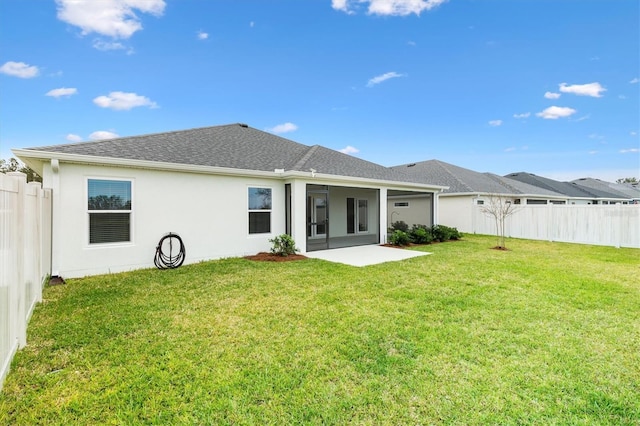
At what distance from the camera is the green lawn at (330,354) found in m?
2.53

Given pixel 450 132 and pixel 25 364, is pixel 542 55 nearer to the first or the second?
pixel 450 132

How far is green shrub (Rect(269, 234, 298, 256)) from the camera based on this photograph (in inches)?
393

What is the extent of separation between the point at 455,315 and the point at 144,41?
14.0m

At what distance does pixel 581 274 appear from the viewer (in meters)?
7.47

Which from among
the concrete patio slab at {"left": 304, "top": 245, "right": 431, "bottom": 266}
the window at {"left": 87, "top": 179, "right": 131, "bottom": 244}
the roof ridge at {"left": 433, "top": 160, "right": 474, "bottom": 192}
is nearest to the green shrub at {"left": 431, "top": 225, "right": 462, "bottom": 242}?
the concrete patio slab at {"left": 304, "top": 245, "right": 431, "bottom": 266}

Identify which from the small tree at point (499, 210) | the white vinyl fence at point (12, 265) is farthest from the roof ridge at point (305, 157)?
the small tree at point (499, 210)

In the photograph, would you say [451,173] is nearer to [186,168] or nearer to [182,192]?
[186,168]

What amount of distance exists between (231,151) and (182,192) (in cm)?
282

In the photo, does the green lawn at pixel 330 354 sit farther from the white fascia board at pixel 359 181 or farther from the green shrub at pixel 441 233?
the green shrub at pixel 441 233

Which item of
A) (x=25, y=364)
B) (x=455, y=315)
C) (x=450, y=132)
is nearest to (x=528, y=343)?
(x=455, y=315)

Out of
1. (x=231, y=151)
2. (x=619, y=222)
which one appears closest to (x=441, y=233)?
(x=619, y=222)

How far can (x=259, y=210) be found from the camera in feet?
33.7

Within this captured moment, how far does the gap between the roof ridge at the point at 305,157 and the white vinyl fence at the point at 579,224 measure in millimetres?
11481

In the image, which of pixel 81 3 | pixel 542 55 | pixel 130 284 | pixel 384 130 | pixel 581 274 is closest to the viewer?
pixel 130 284
